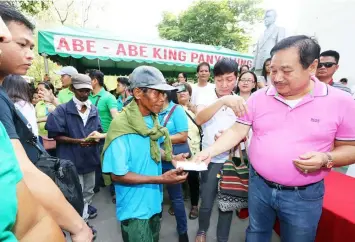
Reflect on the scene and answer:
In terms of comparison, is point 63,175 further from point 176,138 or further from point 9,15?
point 176,138

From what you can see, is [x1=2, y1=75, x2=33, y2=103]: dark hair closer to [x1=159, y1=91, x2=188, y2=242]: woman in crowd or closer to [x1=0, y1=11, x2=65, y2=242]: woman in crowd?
[x1=159, y1=91, x2=188, y2=242]: woman in crowd

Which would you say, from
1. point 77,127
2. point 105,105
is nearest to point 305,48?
point 77,127

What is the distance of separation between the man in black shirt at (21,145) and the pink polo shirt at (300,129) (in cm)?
134

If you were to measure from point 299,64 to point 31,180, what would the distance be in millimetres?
1753

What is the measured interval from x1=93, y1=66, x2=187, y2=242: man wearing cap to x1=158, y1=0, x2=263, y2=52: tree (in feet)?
74.2

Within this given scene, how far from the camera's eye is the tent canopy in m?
6.79

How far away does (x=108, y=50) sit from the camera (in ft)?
25.5

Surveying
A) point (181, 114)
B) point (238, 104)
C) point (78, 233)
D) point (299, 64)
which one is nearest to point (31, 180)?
point (78, 233)

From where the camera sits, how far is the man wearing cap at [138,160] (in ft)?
5.29

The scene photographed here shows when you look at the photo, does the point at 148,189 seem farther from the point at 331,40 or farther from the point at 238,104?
the point at 331,40

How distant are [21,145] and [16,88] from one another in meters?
1.75

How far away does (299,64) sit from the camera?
1.55m

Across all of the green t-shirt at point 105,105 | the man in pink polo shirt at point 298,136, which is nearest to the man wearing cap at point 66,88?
the green t-shirt at point 105,105

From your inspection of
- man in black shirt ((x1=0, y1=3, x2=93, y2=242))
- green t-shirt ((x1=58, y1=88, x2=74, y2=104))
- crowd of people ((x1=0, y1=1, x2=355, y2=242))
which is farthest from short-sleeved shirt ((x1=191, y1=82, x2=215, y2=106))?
green t-shirt ((x1=58, y1=88, x2=74, y2=104))
